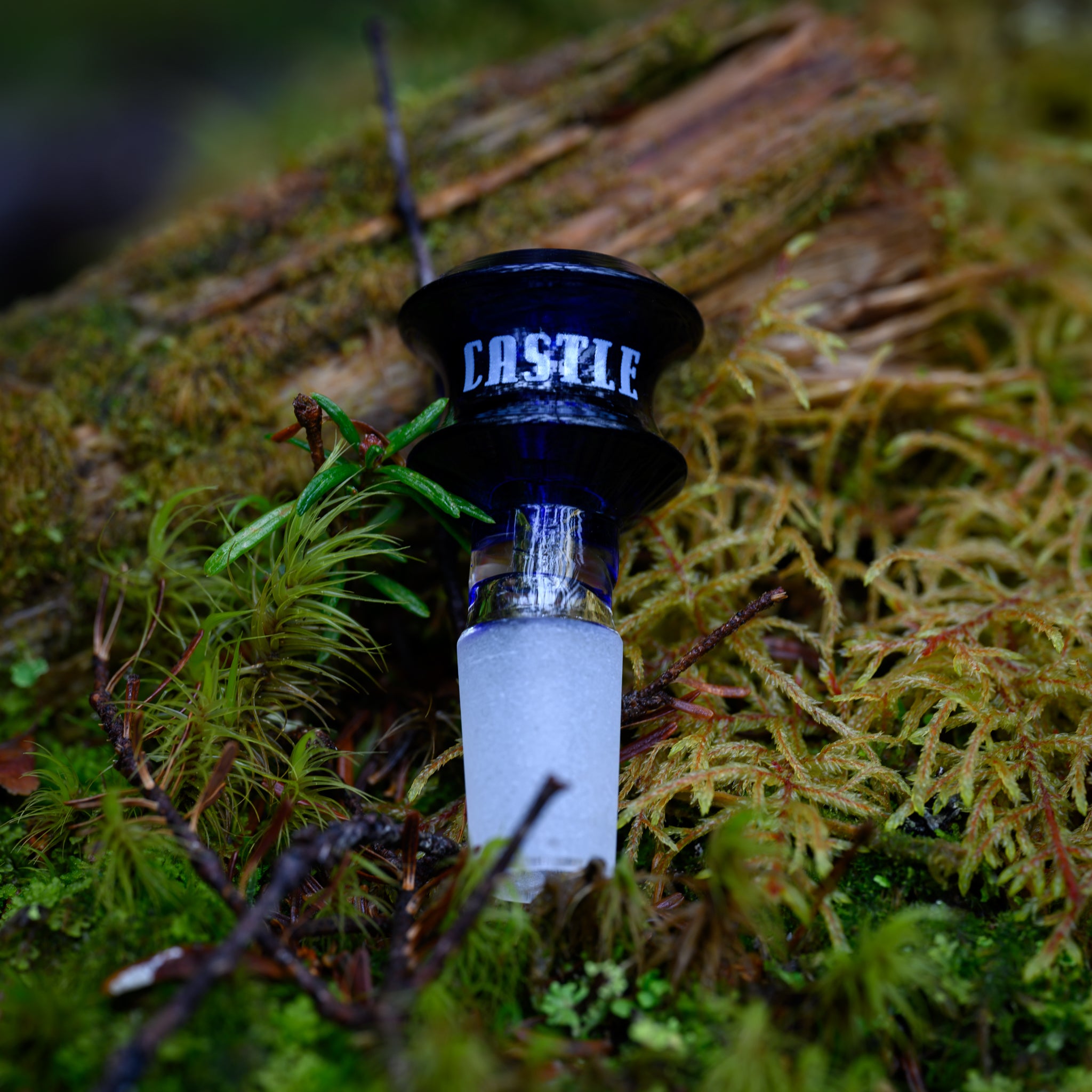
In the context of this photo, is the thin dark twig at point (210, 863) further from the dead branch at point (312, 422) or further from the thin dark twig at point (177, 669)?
the dead branch at point (312, 422)

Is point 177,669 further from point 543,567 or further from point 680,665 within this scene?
point 680,665

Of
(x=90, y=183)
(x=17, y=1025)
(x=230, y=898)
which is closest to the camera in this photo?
(x=17, y=1025)

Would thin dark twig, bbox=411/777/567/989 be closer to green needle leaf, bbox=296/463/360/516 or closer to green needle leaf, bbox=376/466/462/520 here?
green needle leaf, bbox=376/466/462/520

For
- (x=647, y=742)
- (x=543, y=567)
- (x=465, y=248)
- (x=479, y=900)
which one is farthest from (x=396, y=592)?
(x=465, y=248)

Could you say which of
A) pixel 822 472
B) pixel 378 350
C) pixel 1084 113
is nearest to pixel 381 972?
pixel 378 350

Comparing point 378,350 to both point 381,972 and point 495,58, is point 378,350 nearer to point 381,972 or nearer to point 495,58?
point 381,972

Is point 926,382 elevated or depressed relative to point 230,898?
elevated

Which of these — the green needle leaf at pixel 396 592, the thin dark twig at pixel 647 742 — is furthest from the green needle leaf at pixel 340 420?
the thin dark twig at pixel 647 742

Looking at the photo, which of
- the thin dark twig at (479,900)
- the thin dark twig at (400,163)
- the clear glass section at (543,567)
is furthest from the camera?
the thin dark twig at (400,163)
